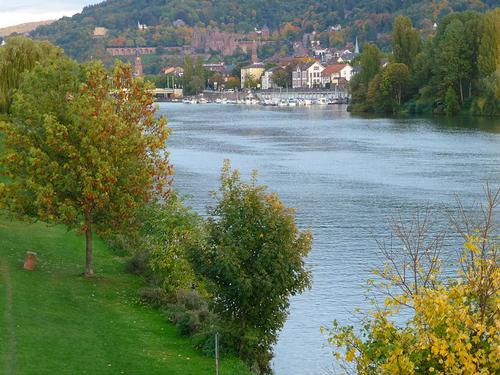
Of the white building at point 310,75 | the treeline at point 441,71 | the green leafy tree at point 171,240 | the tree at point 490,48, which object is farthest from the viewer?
the white building at point 310,75

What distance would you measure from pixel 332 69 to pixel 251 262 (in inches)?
6942

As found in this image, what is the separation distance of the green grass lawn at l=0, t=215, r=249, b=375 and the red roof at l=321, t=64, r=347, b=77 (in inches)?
6514

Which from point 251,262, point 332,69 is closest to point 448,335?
point 251,262

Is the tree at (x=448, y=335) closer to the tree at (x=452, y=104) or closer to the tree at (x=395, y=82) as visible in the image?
the tree at (x=452, y=104)

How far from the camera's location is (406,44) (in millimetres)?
112438

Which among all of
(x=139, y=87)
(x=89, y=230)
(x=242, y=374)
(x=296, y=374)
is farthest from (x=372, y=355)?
(x=139, y=87)

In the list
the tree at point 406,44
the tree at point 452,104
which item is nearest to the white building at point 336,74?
the tree at point 406,44

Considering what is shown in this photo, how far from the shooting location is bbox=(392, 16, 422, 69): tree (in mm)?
112000

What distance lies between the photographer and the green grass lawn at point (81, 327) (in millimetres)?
18500

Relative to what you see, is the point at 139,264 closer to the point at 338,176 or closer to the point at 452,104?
the point at 338,176

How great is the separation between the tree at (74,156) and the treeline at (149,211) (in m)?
0.04

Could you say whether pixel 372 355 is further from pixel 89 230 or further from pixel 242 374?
pixel 89 230

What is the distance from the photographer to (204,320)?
21469 millimetres

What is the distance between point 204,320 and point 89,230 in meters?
5.21
